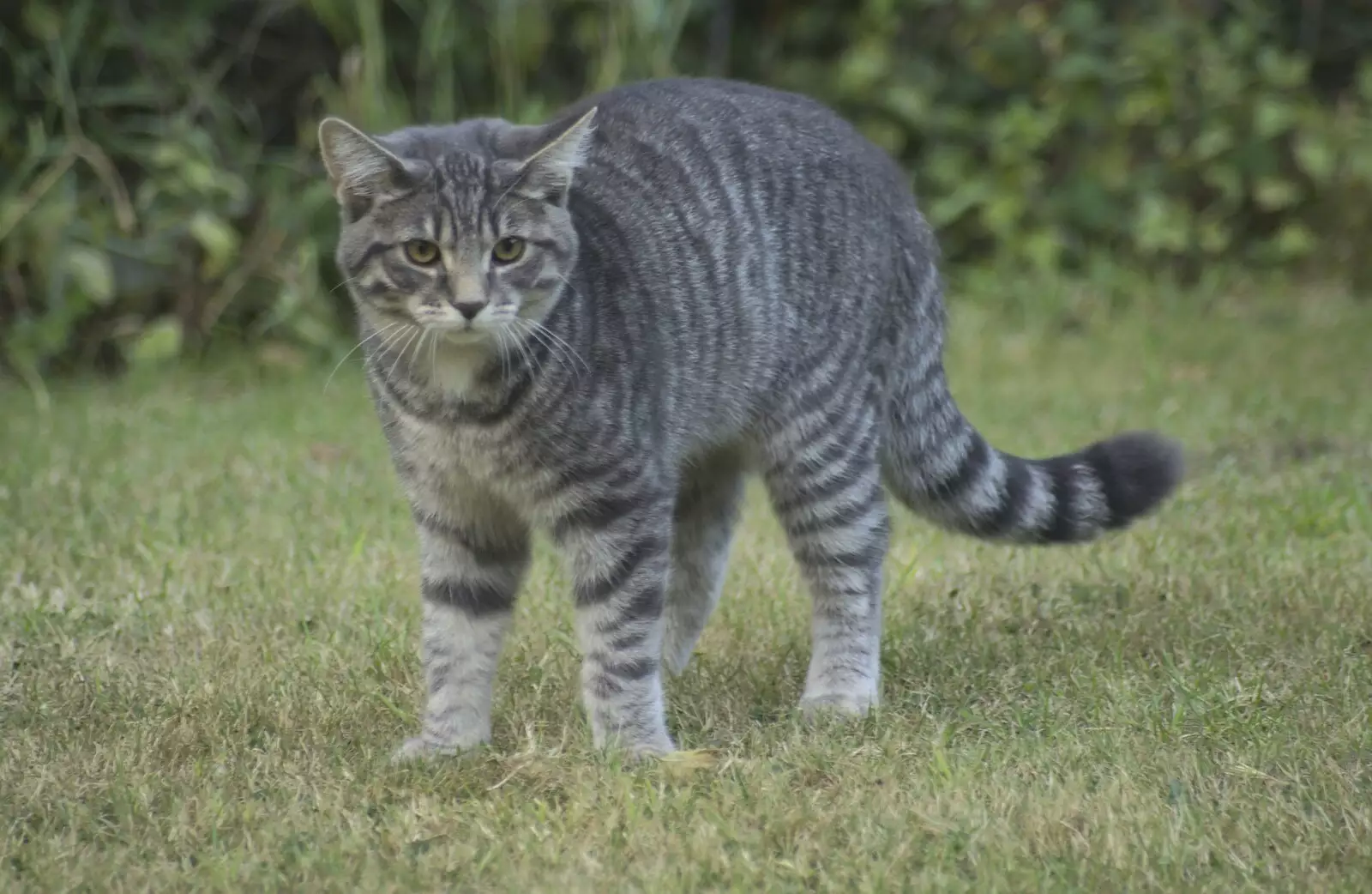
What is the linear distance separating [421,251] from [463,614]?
2.59ft

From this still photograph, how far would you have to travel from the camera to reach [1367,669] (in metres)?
3.62

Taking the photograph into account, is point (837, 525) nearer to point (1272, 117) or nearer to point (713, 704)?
point (713, 704)

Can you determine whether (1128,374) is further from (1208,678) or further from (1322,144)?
(1208,678)

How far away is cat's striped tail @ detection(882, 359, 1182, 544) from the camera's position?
3.87m

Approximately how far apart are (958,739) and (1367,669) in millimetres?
951

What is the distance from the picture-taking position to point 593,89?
24.9ft

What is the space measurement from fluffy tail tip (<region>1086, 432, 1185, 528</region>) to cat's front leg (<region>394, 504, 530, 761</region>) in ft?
4.45

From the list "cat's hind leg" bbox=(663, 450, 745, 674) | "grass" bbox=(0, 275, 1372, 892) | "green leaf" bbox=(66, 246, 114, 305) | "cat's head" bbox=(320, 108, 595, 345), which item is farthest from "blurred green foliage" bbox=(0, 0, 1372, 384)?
"cat's head" bbox=(320, 108, 595, 345)

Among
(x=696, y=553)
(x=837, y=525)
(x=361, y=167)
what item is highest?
(x=361, y=167)

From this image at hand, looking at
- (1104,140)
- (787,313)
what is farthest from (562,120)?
(1104,140)

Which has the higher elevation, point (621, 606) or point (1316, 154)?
point (621, 606)

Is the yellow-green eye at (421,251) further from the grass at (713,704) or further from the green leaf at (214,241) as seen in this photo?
the green leaf at (214,241)

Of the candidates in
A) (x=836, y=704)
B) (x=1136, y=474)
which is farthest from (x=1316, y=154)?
(x=836, y=704)

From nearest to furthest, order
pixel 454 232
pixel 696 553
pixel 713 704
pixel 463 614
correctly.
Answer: pixel 454 232 < pixel 463 614 < pixel 713 704 < pixel 696 553
